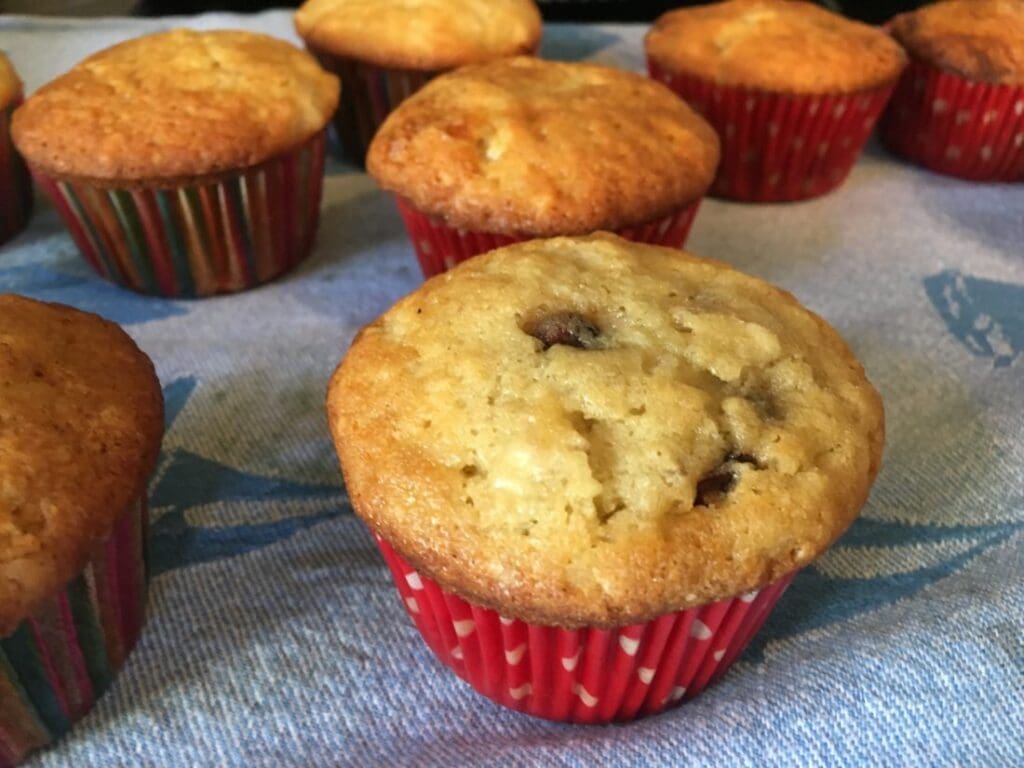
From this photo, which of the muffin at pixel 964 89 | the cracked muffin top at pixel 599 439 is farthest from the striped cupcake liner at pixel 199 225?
the muffin at pixel 964 89

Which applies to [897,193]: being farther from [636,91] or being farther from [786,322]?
[786,322]

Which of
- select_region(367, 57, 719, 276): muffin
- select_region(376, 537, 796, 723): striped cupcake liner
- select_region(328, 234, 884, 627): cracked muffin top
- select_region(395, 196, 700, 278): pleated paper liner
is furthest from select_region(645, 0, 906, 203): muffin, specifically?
select_region(376, 537, 796, 723): striped cupcake liner

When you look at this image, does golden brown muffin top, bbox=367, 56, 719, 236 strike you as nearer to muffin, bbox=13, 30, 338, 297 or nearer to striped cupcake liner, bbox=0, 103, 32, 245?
muffin, bbox=13, 30, 338, 297

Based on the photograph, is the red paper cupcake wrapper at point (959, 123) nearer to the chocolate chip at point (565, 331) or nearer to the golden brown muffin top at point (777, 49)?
the golden brown muffin top at point (777, 49)

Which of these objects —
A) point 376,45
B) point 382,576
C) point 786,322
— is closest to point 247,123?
point 376,45

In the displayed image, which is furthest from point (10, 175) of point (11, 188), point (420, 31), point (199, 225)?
point (420, 31)
